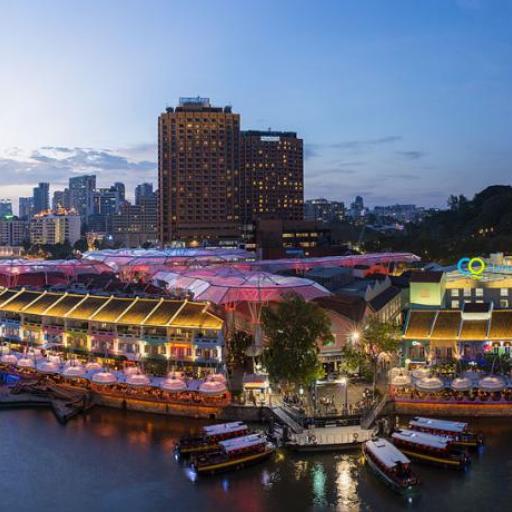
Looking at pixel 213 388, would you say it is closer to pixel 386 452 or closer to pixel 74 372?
pixel 74 372

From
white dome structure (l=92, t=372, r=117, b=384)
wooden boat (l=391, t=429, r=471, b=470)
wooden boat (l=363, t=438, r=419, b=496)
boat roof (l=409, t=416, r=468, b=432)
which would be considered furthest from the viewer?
white dome structure (l=92, t=372, r=117, b=384)

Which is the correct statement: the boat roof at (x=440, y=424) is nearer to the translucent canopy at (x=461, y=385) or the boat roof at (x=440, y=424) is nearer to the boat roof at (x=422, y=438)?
the boat roof at (x=422, y=438)

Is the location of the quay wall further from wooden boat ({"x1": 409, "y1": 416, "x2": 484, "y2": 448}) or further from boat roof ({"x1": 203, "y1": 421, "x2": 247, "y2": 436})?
boat roof ({"x1": 203, "y1": 421, "x2": 247, "y2": 436})

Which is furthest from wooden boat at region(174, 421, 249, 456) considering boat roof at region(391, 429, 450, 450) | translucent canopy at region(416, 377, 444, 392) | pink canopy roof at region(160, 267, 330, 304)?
pink canopy roof at region(160, 267, 330, 304)

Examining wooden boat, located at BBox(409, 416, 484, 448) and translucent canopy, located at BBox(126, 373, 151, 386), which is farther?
translucent canopy, located at BBox(126, 373, 151, 386)

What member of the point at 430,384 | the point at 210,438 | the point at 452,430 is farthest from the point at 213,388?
the point at 452,430

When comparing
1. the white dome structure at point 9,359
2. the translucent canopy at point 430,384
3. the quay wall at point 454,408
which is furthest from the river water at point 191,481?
the white dome structure at point 9,359

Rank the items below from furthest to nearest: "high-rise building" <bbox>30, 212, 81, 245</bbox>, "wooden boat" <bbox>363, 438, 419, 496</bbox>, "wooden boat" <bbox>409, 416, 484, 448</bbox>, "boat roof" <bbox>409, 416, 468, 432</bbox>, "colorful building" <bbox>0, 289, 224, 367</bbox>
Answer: "high-rise building" <bbox>30, 212, 81, 245</bbox> → "colorful building" <bbox>0, 289, 224, 367</bbox> → "boat roof" <bbox>409, 416, 468, 432</bbox> → "wooden boat" <bbox>409, 416, 484, 448</bbox> → "wooden boat" <bbox>363, 438, 419, 496</bbox>
